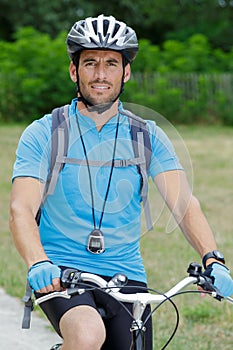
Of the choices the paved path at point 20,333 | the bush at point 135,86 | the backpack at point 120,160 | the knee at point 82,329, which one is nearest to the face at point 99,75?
the backpack at point 120,160

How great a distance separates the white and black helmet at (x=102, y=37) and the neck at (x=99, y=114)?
22 cm

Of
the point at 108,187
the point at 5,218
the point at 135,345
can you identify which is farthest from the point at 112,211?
the point at 5,218

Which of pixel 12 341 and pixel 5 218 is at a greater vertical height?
pixel 12 341

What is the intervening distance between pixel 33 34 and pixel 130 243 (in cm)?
2386

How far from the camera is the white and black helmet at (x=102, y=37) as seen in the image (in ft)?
11.3

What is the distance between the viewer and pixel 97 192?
331 cm

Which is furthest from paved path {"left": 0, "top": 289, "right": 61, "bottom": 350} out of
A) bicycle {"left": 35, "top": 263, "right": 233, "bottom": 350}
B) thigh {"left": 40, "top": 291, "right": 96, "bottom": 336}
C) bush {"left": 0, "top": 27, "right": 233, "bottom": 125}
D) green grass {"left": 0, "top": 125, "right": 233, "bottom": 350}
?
bush {"left": 0, "top": 27, "right": 233, "bottom": 125}

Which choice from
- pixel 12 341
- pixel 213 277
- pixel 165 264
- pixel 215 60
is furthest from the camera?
pixel 215 60

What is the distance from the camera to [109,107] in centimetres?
355

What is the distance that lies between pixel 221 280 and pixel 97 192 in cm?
65

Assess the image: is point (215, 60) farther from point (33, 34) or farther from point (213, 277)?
point (213, 277)

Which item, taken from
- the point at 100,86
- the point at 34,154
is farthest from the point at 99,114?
the point at 34,154

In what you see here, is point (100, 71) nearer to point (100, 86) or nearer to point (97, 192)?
point (100, 86)

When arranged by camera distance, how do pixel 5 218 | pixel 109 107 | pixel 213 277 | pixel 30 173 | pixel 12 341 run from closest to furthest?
1. pixel 213 277
2. pixel 30 173
3. pixel 109 107
4. pixel 12 341
5. pixel 5 218
